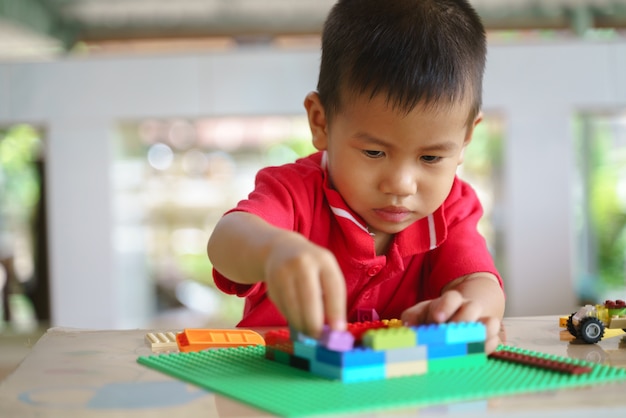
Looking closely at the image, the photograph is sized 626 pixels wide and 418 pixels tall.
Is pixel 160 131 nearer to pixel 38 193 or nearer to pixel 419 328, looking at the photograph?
pixel 38 193

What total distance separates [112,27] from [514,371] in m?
4.95

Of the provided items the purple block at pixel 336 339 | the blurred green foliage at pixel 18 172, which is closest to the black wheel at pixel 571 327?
the purple block at pixel 336 339

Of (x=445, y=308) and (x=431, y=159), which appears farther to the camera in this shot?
(x=431, y=159)

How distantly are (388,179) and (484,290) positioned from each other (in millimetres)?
187

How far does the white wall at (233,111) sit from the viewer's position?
4.97m

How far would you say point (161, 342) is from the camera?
2.94 ft

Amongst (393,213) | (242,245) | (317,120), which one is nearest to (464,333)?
(242,245)

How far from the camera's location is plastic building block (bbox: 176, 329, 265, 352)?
84cm

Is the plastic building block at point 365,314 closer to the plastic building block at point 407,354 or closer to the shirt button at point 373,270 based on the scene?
the shirt button at point 373,270

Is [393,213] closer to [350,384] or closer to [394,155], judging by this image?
[394,155]

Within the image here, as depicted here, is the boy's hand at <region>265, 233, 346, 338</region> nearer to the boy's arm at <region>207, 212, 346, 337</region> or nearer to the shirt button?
the boy's arm at <region>207, 212, 346, 337</region>

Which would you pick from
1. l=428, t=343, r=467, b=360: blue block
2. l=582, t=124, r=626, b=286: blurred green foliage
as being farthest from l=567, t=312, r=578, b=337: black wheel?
l=582, t=124, r=626, b=286: blurred green foliage

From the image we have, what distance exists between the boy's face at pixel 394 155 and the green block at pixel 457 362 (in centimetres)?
28

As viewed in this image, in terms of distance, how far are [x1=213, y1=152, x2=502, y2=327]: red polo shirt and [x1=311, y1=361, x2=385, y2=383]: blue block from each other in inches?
16.5
